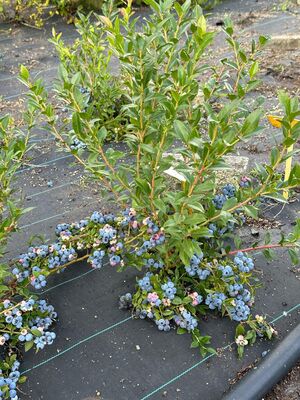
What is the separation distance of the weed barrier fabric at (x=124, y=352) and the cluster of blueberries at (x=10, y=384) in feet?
0.25

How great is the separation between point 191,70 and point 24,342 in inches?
48.2

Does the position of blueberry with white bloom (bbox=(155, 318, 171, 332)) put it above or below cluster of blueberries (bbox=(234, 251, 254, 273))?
below

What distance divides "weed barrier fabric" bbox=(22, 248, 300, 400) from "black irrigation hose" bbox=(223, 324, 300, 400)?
3.4 inches

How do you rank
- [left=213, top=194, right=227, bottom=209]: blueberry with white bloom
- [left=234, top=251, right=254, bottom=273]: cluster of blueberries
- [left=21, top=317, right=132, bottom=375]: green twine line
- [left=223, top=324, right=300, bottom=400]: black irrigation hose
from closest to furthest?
1. [left=223, top=324, right=300, bottom=400]: black irrigation hose
2. [left=21, top=317, right=132, bottom=375]: green twine line
3. [left=234, top=251, right=254, bottom=273]: cluster of blueberries
4. [left=213, top=194, right=227, bottom=209]: blueberry with white bloom

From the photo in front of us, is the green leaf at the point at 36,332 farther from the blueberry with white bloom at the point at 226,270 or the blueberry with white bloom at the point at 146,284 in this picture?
the blueberry with white bloom at the point at 226,270

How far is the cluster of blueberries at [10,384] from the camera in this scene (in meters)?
1.61

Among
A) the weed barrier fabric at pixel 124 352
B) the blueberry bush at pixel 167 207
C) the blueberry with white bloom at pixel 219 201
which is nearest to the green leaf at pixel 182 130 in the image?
the blueberry bush at pixel 167 207

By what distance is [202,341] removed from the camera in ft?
5.92

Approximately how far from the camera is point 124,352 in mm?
1842

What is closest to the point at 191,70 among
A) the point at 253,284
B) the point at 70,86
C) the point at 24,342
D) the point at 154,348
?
the point at 70,86

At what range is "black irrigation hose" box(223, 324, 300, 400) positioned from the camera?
164cm

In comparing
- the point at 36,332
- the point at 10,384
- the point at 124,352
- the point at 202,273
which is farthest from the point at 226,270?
the point at 10,384

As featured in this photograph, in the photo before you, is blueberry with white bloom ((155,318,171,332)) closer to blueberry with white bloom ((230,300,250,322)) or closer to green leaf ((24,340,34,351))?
blueberry with white bloom ((230,300,250,322))

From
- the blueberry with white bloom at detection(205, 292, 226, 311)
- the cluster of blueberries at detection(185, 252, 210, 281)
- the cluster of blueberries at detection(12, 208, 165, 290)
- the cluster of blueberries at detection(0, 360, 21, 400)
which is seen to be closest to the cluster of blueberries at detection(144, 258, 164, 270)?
the cluster of blueberries at detection(12, 208, 165, 290)
